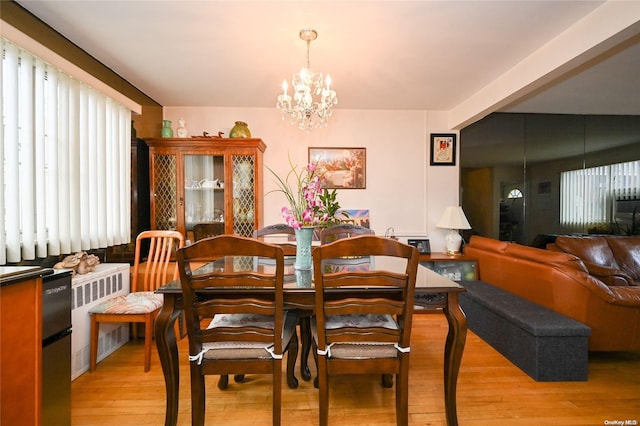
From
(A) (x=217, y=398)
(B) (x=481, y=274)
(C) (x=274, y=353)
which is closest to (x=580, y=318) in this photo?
(B) (x=481, y=274)

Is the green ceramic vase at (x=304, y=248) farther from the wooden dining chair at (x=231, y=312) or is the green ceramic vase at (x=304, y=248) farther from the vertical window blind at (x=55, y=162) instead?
the vertical window blind at (x=55, y=162)

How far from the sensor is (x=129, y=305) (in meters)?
2.08

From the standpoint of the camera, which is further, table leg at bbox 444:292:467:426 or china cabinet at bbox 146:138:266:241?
china cabinet at bbox 146:138:266:241

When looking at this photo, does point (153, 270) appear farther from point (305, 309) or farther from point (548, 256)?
point (548, 256)

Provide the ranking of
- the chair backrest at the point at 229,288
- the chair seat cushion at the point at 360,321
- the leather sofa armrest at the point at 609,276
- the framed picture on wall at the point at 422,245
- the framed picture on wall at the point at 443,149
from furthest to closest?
the framed picture on wall at the point at 443,149, the framed picture on wall at the point at 422,245, the leather sofa armrest at the point at 609,276, the chair seat cushion at the point at 360,321, the chair backrest at the point at 229,288

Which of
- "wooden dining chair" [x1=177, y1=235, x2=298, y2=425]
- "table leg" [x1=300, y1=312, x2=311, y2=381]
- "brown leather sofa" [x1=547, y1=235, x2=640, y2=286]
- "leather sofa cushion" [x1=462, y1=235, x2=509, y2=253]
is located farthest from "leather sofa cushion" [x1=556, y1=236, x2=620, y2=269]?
"wooden dining chair" [x1=177, y1=235, x2=298, y2=425]

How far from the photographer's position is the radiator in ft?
6.41

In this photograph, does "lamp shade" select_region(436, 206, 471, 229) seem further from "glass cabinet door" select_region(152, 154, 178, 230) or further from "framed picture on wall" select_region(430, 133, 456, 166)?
"glass cabinet door" select_region(152, 154, 178, 230)

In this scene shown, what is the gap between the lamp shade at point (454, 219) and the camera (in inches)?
133

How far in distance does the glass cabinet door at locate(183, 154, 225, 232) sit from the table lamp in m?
2.61

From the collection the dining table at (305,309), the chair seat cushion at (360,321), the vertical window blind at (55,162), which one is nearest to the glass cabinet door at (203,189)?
the vertical window blind at (55,162)

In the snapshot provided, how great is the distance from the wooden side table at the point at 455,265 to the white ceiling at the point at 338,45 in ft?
5.89

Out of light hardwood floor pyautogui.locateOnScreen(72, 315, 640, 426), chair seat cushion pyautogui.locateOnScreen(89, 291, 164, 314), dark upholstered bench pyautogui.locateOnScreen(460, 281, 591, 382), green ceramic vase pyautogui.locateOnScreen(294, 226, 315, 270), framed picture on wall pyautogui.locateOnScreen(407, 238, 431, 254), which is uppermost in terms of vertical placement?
green ceramic vase pyautogui.locateOnScreen(294, 226, 315, 270)

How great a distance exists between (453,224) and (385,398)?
224cm
